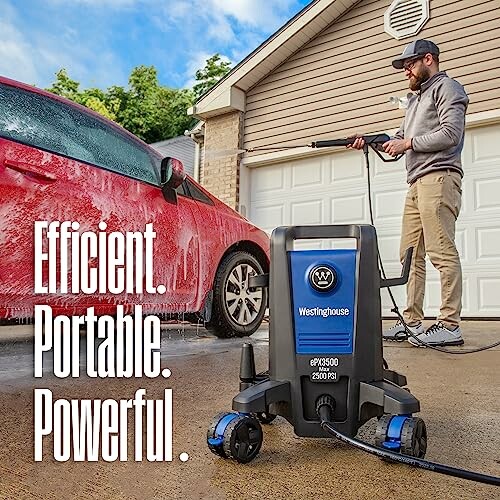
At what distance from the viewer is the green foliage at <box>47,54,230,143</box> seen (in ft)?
83.3

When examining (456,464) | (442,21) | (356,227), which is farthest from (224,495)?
(442,21)

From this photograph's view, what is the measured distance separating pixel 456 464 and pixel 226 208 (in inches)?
106

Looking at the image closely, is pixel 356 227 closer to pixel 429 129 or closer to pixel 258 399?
pixel 258 399

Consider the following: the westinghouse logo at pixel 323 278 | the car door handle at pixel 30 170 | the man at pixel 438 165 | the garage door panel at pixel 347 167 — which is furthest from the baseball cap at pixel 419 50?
the garage door panel at pixel 347 167

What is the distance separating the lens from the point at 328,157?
7.09m

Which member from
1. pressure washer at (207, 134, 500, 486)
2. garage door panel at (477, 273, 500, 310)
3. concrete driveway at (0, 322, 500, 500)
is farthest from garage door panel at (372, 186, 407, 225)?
pressure washer at (207, 134, 500, 486)

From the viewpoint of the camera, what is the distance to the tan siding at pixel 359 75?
247 inches

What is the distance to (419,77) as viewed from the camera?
11.2ft

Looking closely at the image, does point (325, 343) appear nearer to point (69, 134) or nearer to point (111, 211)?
point (111, 211)

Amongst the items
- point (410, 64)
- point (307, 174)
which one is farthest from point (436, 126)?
point (307, 174)

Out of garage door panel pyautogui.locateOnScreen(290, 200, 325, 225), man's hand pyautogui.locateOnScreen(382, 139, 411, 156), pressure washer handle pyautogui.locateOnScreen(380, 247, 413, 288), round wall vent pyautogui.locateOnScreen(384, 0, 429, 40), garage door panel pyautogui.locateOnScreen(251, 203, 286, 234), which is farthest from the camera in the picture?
garage door panel pyautogui.locateOnScreen(251, 203, 286, 234)

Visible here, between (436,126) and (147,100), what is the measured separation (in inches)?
983

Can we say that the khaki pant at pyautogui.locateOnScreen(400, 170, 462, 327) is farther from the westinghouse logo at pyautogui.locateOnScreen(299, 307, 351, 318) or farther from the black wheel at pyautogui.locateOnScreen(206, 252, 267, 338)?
the westinghouse logo at pyautogui.locateOnScreen(299, 307, 351, 318)

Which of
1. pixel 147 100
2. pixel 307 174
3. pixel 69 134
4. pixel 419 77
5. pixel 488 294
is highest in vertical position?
pixel 147 100
